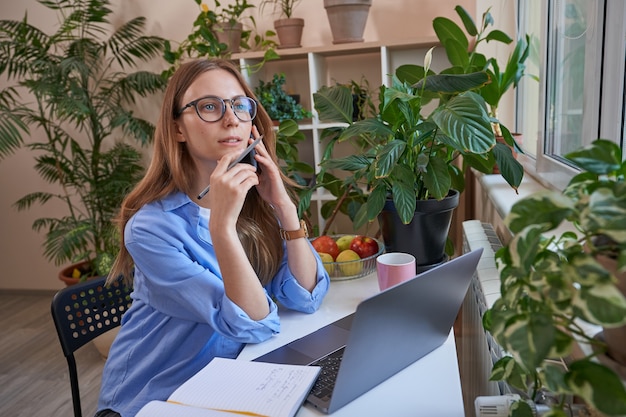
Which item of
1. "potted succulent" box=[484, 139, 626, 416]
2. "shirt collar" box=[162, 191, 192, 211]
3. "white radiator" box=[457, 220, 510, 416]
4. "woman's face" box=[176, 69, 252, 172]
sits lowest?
"white radiator" box=[457, 220, 510, 416]

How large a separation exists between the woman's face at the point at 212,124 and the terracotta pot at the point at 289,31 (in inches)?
58.5

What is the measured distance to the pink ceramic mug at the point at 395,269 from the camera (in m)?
1.23

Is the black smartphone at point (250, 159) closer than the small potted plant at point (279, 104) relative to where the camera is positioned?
Yes

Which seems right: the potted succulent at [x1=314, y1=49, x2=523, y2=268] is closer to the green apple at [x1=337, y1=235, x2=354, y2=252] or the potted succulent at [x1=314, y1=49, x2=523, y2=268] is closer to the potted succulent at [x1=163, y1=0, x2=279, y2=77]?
the green apple at [x1=337, y1=235, x2=354, y2=252]

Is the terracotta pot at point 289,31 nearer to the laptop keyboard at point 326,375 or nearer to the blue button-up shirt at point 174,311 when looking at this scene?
the blue button-up shirt at point 174,311

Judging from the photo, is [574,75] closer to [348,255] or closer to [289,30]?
[348,255]

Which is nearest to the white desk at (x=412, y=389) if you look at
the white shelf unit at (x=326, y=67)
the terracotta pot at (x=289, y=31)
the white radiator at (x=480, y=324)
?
the white radiator at (x=480, y=324)

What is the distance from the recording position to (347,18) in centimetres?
258

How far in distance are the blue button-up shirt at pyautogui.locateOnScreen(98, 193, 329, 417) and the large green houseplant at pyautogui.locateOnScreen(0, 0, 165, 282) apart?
1.67m

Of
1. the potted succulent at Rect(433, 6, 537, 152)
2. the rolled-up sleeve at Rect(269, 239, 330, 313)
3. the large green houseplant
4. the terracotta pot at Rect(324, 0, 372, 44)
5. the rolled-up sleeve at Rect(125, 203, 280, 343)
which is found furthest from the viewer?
the large green houseplant

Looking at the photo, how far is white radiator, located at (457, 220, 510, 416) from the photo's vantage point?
1.15 m

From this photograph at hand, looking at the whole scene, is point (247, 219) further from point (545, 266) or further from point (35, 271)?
point (35, 271)

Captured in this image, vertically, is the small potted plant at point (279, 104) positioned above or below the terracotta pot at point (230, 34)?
below

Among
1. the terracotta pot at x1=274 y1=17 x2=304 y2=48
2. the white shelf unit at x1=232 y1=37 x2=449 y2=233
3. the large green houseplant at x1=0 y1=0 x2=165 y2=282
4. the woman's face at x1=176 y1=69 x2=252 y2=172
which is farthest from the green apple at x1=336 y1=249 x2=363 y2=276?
the large green houseplant at x1=0 y1=0 x2=165 y2=282
